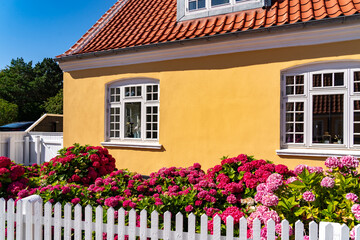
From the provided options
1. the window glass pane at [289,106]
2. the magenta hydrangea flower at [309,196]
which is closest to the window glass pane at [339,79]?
the window glass pane at [289,106]

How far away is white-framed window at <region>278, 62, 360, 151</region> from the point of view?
6.12 metres

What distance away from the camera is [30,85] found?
48.7 meters

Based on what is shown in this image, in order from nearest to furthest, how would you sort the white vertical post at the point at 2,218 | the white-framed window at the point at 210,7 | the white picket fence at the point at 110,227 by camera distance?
the white picket fence at the point at 110,227 → the white vertical post at the point at 2,218 → the white-framed window at the point at 210,7

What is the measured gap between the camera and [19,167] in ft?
15.4

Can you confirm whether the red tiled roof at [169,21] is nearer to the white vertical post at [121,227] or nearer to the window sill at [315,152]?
the window sill at [315,152]

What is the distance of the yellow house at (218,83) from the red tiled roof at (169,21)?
1.6 inches

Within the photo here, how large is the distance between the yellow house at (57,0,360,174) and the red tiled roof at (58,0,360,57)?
0.13 feet

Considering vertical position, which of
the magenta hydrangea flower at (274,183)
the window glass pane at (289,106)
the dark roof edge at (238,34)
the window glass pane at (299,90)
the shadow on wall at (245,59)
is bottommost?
the magenta hydrangea flower at (274,183)

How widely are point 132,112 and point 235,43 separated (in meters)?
3.60

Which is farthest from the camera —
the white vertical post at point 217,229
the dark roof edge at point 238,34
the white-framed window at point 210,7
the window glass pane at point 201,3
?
the window glass pane at point 201,3

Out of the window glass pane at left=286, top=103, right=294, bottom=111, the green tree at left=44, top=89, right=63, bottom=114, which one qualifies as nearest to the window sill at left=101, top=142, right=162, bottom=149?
the window glass pane at left=286, top=103, right=294, bottom=111

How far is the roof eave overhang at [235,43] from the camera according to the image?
6090 millimetres

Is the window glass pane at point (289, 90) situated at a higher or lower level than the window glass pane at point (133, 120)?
higher

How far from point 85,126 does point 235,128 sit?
4.85 meters
